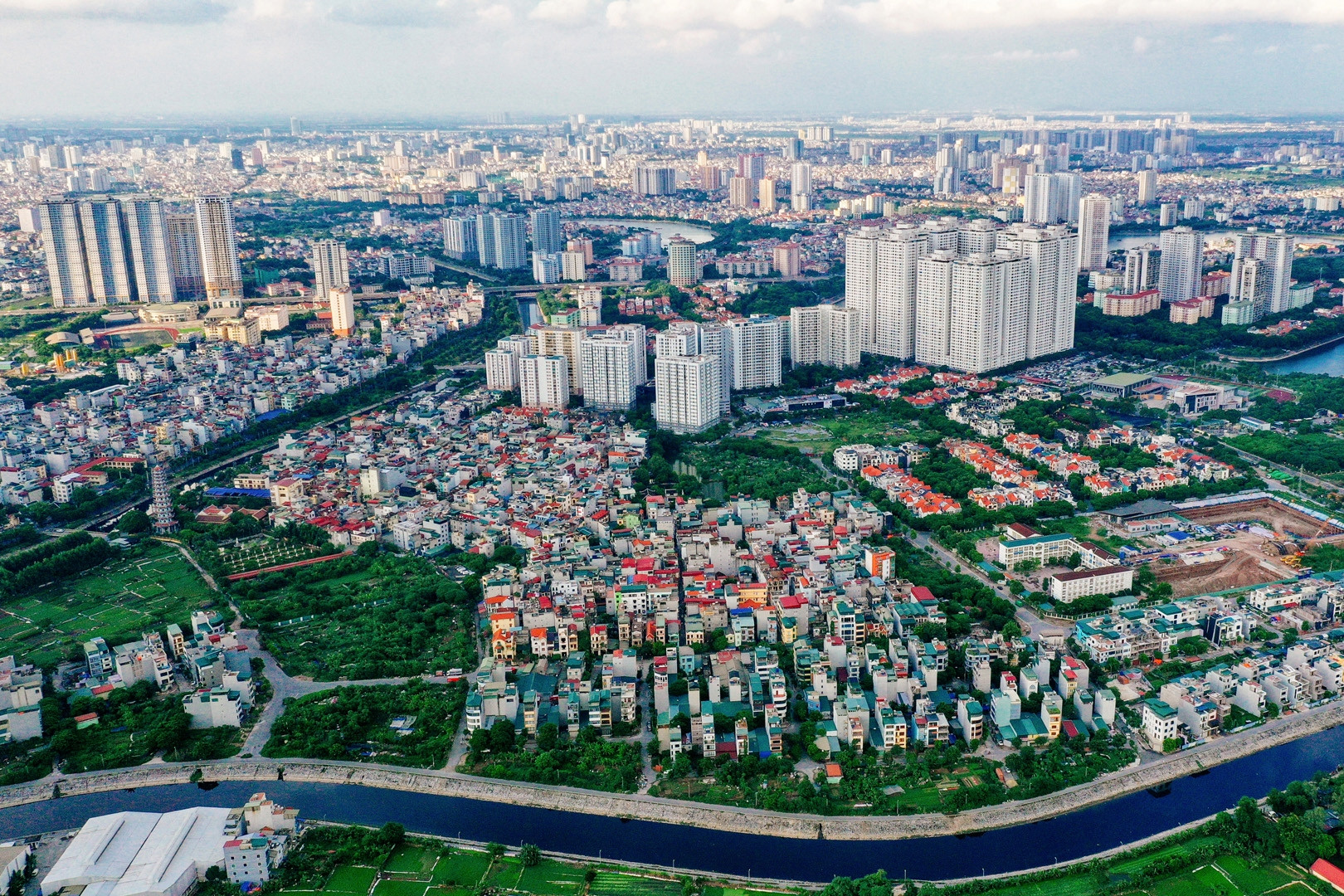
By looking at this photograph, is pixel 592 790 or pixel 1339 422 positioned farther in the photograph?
pixel 1339 422

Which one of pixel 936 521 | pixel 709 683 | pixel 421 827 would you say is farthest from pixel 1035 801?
pixel 936 521

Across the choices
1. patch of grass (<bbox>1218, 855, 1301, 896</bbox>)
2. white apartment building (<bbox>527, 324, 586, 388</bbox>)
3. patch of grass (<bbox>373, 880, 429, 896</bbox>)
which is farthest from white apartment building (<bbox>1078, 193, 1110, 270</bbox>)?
patch of grass (<bbox>373, 880, 429, 896</bbox>)

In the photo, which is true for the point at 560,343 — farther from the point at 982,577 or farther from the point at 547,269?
the point at 547,269

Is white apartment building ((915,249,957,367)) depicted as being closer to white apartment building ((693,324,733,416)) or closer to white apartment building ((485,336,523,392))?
white apartment building ((693,324,733,416))

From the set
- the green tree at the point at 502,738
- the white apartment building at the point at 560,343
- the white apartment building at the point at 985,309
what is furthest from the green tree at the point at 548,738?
the white apartment building at the point at 985,309

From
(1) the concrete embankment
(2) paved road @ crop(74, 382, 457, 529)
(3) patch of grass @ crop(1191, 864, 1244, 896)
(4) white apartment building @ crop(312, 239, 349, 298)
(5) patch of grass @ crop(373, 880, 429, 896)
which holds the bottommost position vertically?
(3) patch of grass @ crop(1191, 864, 1244, 896)

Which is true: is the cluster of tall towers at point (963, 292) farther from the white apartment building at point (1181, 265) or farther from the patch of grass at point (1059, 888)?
the patch of grass at point (1059, 888)

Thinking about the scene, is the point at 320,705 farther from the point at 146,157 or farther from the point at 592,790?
the point at 146,157
